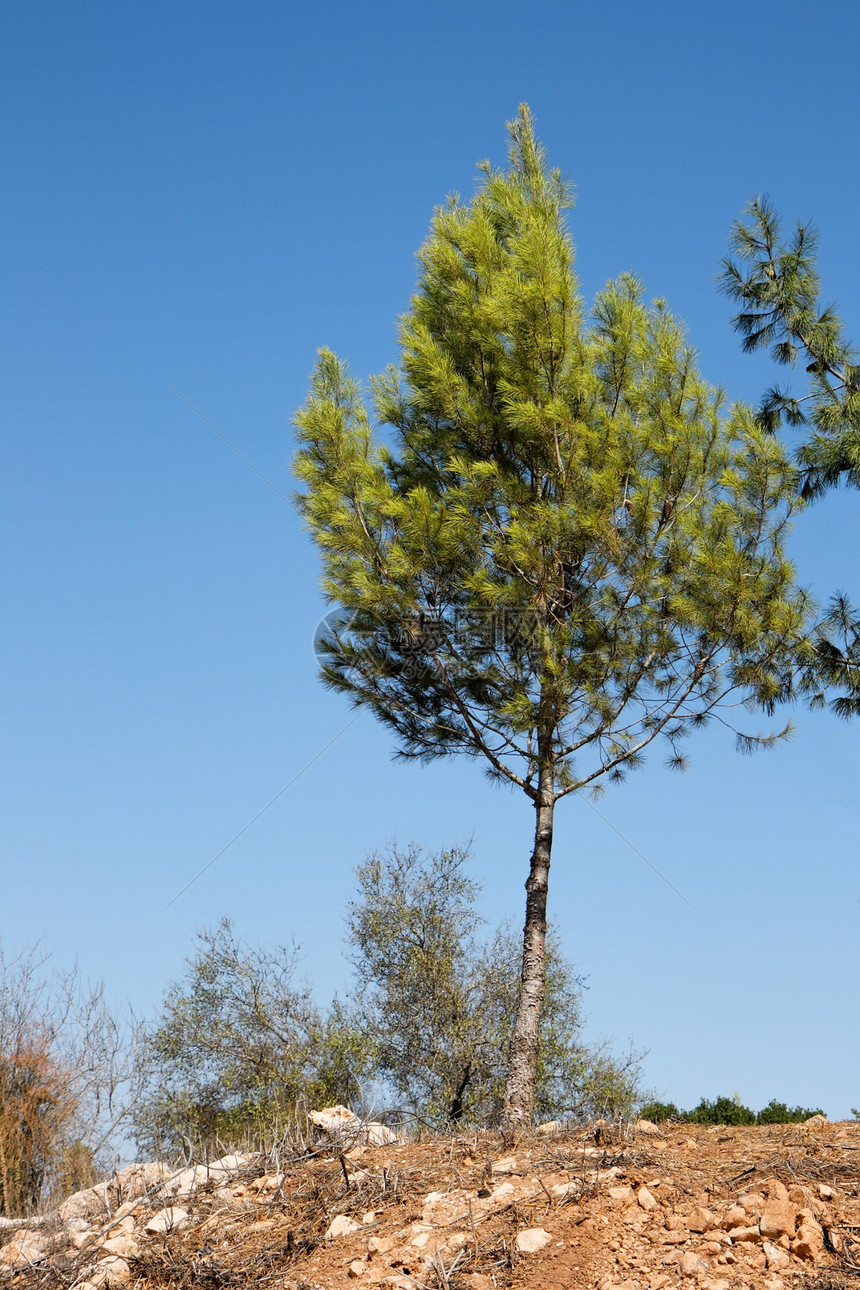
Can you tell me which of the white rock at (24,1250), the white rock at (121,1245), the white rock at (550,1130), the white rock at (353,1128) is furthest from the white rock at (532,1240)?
the white rock at (24,1250)

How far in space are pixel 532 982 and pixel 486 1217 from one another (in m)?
2.97

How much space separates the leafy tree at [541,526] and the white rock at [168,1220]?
3.11 meters

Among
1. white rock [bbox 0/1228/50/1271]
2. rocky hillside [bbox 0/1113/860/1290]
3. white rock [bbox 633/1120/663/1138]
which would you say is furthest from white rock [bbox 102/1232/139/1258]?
white rock [bbox 633/1120/663/1138]

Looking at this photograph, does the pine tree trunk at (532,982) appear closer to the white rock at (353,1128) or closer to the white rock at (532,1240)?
the white rock at (353,1128)

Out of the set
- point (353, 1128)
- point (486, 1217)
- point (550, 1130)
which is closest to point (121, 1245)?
point (353, 1128)

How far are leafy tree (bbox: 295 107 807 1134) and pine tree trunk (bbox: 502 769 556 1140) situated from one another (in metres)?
0.02

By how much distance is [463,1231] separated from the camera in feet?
16.3

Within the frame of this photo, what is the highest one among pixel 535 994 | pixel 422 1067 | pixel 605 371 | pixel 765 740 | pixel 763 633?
pixel 605 371

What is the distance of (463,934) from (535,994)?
686 cm

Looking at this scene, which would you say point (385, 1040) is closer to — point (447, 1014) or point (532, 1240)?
point (447, 1014)

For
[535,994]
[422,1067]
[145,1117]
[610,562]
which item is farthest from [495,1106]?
[610,562]

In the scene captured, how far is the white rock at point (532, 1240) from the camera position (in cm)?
466

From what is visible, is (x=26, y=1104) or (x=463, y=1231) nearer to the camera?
(x=463, y=1231)

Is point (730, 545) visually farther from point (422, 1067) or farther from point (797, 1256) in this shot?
point (422, 1067)
